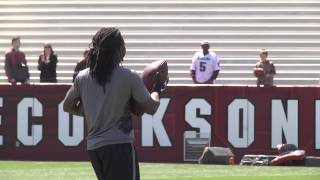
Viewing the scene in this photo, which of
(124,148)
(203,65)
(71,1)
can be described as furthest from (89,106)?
(71,1)

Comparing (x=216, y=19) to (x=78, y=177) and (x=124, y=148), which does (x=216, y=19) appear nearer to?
(x=78, y=177)

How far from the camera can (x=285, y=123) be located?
47.9ft

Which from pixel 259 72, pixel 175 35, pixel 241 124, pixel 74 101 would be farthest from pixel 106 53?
pixel 175 35

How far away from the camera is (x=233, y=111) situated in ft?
48.4

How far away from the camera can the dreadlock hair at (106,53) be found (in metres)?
5.57

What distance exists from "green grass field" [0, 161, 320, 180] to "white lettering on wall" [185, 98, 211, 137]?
1.19 metres

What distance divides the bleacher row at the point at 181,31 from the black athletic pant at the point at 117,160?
535 inches

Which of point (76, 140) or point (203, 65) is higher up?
point (203, 65)

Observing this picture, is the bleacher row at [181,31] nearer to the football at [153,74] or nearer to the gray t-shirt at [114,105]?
the football at [153,74]

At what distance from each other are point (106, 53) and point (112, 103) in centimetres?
29

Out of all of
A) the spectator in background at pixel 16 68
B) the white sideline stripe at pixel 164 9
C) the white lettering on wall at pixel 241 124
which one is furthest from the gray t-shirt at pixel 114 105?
the white sideline stripe at pixel 164 9

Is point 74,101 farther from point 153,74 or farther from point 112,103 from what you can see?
point 153,74

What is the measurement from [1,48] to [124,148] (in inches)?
608

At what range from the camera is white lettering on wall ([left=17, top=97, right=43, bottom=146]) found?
596 inches
